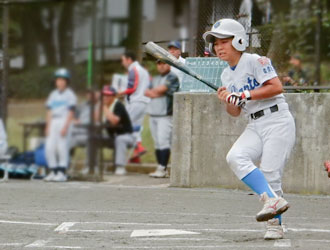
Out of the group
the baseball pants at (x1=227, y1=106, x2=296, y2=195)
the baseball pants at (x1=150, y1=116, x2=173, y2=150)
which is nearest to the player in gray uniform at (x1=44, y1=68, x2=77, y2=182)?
the baseball pants at (x1=150, y1=116, x2=173, y2=150)

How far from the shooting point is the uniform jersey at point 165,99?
1269 cm

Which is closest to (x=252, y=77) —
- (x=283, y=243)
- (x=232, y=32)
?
(x=232, y=32)

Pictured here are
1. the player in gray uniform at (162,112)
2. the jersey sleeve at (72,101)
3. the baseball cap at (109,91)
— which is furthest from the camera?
the baseball cap at (109,91)

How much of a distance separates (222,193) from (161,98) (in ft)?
9.05

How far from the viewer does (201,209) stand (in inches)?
359

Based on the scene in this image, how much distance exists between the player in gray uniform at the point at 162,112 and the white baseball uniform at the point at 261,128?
5164 mm

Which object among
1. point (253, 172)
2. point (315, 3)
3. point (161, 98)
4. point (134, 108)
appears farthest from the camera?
point (315, 3)

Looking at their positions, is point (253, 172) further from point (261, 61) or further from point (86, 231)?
point (86, 231)

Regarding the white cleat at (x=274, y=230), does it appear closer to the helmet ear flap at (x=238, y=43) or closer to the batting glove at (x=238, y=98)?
the batting glove at (x=238, y=98)

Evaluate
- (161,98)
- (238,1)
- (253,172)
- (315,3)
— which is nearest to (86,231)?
(253,172)

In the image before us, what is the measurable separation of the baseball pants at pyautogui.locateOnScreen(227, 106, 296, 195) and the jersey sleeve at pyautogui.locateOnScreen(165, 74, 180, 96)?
5397mm

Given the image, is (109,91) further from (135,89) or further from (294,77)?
(294,77)

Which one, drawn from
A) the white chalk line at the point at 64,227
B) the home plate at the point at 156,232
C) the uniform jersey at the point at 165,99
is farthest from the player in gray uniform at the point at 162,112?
the home plate at the point at 156,232

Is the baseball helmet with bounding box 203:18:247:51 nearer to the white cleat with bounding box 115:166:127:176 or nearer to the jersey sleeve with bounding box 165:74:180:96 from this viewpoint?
the jersey sleeve with bounding box 165:74:180:96
